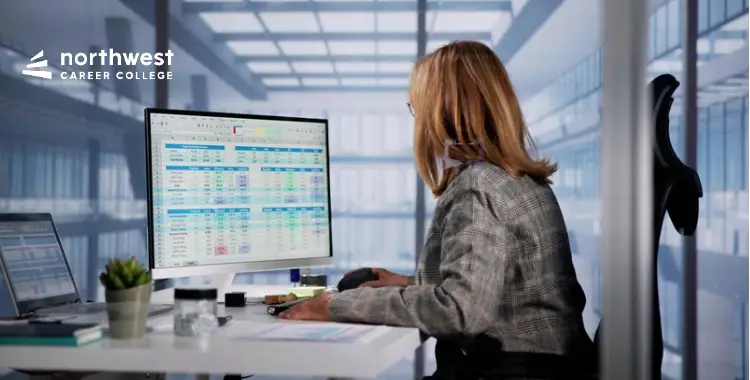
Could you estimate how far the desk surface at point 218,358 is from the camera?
1.49m

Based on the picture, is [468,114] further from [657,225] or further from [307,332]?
[307,332]

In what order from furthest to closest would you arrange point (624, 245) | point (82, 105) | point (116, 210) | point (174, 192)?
point (116, 210) < point (82, 105) < point (174, 192) < point (624, 245)

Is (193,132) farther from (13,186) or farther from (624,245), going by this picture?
(13,186)

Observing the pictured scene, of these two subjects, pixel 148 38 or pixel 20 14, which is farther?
pixel 148 38

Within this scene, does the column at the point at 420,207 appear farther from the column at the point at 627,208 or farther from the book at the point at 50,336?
the column at the point at 627,208

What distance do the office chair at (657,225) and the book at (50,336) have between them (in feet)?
2.51

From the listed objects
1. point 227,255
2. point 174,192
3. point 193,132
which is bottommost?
point 227,255

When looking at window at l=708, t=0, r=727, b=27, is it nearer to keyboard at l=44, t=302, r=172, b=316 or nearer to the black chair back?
the black chair back

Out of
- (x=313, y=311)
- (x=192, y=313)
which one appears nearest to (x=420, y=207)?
(x=313, y=311)

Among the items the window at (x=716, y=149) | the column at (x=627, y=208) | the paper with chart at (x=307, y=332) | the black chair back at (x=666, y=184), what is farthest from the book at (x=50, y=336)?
the window at (x=716, y=149)

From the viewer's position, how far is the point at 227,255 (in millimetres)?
2344

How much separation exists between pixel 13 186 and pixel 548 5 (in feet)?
10.2

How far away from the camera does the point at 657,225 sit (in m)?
1.81

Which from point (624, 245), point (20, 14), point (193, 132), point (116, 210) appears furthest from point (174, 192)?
point (116, 210)
